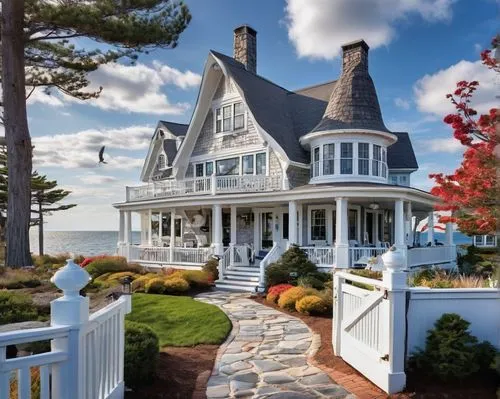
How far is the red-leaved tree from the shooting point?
694 centimetres

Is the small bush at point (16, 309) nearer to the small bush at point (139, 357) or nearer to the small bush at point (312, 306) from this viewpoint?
the small bush at point (139, 357)

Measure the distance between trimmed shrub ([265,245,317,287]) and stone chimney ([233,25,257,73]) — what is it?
39.7 ft

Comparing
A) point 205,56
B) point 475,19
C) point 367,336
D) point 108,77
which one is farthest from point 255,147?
point 367,336

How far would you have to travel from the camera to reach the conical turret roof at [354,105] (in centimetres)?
1617

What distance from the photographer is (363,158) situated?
16203 mm

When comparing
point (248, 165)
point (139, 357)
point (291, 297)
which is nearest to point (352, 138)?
point (248, 165)

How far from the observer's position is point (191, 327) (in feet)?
27.9

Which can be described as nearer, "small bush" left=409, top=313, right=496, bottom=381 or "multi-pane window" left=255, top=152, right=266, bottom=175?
"small bush" left=409, top=313, right=496, bottom=381

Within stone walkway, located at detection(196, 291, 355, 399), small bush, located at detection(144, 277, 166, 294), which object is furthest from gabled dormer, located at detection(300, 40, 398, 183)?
stone walkway, located at detection(196, 291, 355, 399)

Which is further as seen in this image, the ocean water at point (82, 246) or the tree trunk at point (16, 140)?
the ocean water at point (82, 246)

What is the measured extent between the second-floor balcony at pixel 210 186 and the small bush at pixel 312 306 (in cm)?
692

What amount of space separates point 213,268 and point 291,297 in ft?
18.4

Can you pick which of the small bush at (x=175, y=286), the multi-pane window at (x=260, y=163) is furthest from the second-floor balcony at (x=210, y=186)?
the small bush at (x=175, y=286)

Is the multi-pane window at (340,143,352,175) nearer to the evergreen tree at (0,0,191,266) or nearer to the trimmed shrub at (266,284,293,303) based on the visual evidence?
the trimmed shrub at (266,284,293,303)
